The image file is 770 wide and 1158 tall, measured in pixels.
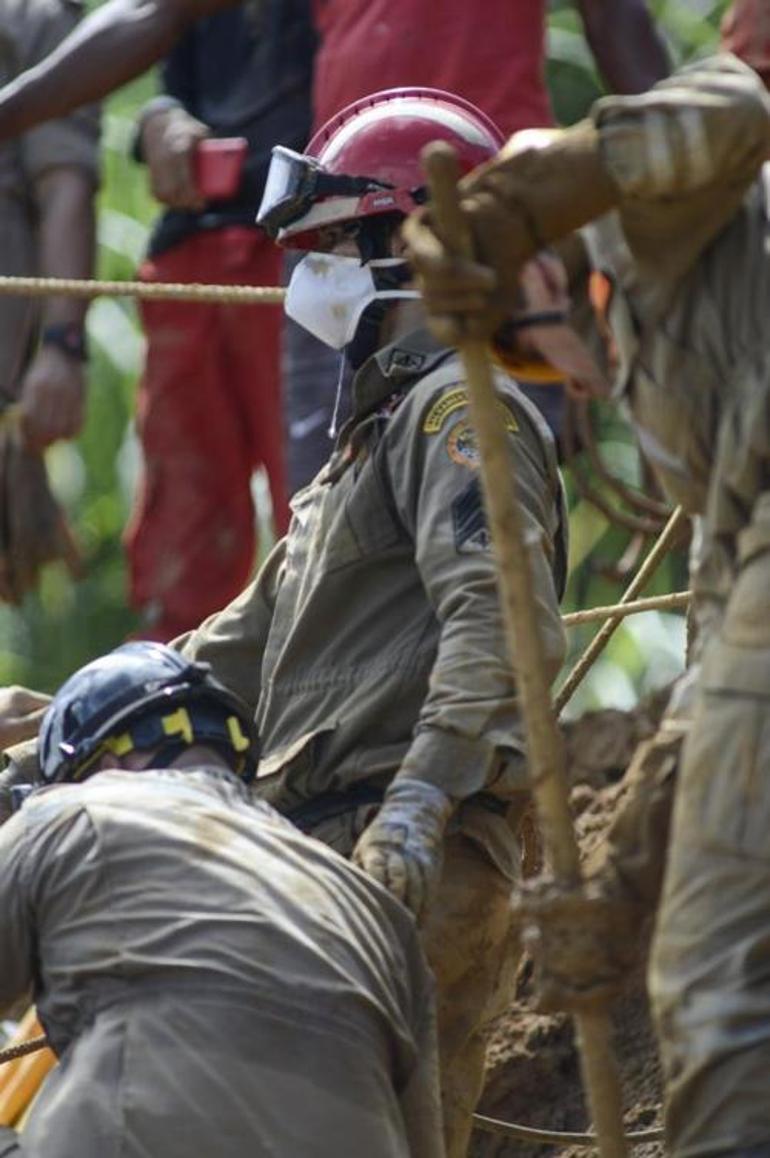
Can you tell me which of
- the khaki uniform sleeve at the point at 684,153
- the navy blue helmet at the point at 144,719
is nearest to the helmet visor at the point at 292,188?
the navy blue helmet at the point at 144,719

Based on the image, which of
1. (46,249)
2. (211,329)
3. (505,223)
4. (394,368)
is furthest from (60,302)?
(505,223)

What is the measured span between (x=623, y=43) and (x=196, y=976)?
369 cm

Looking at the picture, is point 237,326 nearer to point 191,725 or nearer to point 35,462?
point 35,462

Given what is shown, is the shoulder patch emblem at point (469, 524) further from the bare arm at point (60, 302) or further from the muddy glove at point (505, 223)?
the bare arm at point (60, 302)

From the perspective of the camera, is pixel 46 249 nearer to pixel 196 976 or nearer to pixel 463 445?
pixel 463 445

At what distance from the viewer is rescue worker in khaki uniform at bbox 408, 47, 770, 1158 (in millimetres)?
5199

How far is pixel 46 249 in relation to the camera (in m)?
9.53

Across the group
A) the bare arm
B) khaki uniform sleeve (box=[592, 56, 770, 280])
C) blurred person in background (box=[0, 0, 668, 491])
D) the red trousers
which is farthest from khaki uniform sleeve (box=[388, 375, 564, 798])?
the bare arm

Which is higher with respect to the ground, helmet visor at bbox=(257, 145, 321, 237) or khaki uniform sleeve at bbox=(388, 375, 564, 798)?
helmet visor at bbox=(257, 145, 321, 237)

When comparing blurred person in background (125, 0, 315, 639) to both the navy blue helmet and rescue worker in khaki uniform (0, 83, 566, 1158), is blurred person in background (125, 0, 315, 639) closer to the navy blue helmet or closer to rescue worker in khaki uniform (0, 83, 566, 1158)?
rescue worker in khaki uniform (0, 83, 566, 1158)

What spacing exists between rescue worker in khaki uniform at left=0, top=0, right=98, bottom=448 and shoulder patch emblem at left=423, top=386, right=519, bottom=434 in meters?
2.79

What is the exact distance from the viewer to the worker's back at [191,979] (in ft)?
18.9

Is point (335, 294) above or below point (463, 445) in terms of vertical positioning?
above

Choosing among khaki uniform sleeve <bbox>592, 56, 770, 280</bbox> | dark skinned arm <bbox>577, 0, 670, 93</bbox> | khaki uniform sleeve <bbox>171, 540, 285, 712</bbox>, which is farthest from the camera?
dark skinned arm <bbox>577, 0, 670, 93</bbox>
